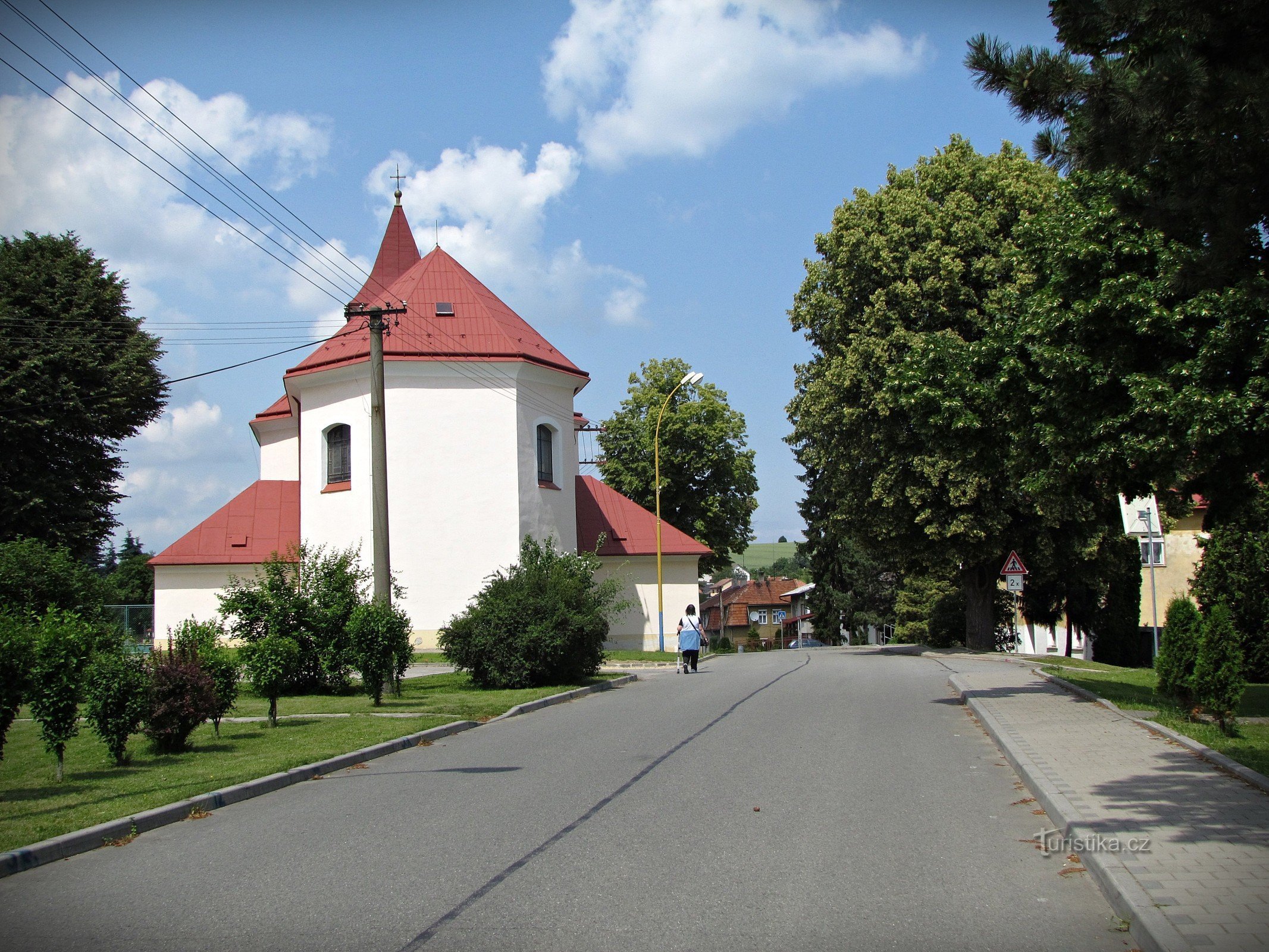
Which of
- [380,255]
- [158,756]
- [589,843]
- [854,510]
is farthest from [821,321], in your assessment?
[589,843]

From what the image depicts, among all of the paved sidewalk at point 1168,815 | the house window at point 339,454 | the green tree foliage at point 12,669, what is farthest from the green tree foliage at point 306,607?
the house window at point 339,454

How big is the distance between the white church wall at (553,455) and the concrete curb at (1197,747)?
19702mm

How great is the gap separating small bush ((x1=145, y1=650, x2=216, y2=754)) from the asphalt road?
7.05ft

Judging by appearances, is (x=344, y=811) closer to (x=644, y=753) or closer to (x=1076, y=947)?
(x=644, y=753)

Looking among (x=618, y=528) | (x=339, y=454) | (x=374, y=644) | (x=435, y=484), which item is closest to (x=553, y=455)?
(x=435, y=484)

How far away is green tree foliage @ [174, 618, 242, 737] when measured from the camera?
12430mm

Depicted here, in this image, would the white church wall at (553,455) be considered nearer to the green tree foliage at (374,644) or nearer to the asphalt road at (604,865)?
the green tree foliage at (374,644)

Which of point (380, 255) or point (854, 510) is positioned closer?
point (854, 510)

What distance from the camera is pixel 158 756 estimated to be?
11750 mm

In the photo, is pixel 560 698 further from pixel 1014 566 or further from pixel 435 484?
pixel 435 484

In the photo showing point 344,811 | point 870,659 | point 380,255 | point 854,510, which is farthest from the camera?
point 380,255

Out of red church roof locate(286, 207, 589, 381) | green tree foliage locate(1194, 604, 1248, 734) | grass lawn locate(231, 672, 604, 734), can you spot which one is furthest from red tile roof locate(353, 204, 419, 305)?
green tree foliage locate(1194, 604, 1248, 734)

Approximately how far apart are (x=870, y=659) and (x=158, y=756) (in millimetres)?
21644

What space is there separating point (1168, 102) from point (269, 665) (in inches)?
499
